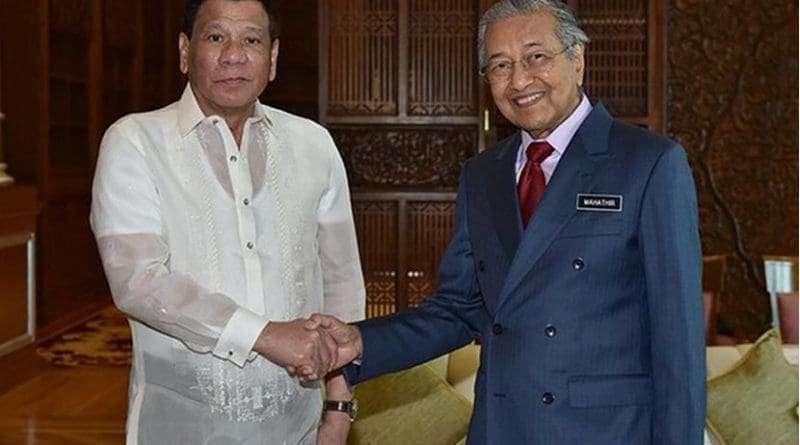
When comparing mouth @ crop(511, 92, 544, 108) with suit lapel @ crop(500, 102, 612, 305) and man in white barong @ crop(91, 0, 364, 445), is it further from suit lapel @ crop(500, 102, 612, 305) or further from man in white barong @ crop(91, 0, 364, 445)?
man in white barong @ crop(91, 0, 364, 445)

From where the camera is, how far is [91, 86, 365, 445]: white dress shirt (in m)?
1.91

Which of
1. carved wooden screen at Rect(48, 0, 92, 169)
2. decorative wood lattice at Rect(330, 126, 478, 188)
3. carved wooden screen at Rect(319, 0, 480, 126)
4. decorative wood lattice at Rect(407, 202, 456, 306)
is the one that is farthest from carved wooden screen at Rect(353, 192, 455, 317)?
carved wooden screen at Rect(48, 0, 92, 169)

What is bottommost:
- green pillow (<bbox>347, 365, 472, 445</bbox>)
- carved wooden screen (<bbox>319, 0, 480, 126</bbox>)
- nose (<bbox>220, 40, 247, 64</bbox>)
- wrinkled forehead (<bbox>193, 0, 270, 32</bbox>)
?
green pillow (<bbox>347, 365, 472, 445</bbox>)

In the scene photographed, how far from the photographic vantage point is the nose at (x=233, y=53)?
1.99 m

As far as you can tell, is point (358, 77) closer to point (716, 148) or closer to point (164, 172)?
point (716, 148)

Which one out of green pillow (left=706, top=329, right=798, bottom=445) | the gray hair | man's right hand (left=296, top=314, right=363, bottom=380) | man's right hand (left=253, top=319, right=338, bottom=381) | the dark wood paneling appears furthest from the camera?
the dark wood paneling

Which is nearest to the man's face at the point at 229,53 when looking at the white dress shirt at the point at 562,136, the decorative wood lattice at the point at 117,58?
the white dress shirt at the point at 562,136

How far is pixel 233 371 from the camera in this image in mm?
1991

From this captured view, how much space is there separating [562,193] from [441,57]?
4883 mm

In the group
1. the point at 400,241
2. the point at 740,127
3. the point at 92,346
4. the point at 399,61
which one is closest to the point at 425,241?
the point at 400,241

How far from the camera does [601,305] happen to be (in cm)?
177

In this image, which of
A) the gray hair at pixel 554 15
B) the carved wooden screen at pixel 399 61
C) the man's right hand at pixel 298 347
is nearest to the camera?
the gray hair at pixel 554 15

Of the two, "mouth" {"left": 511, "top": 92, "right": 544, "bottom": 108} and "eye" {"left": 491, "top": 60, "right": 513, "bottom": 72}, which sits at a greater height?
"eye" {"left": 491, "top": 60, "right": 513, "bottom": 72}

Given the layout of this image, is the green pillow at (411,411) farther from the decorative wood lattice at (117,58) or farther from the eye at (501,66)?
the decorative wood lattice at (117,58)
